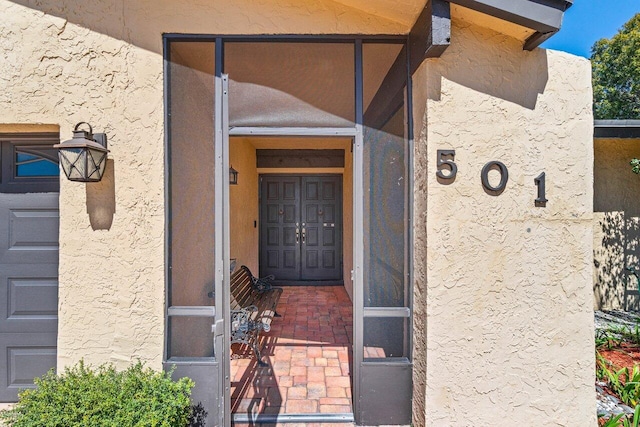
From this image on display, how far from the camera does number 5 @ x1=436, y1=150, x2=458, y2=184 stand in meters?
2.16

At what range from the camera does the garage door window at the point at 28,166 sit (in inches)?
101

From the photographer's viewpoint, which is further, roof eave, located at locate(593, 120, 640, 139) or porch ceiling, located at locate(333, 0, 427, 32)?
roof eave, located at locate(593, 120, 640, 139)

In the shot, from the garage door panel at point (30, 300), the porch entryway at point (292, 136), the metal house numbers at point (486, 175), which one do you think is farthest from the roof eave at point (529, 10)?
the garage door panel at point (30, 300)

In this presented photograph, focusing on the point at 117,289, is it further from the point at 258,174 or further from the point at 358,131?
→ the point at 258,174

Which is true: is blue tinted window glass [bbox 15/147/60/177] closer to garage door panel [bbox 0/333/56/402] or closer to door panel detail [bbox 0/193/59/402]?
door panel detail [bbox 0/193/59/402]

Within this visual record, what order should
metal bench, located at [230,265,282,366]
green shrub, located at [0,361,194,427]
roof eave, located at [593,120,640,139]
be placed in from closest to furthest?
1. green shrub, located at [0,361,194,427]
2. metal bench, located at [230,265,282,366]
3. roof eave, located at [593,120,640,139]

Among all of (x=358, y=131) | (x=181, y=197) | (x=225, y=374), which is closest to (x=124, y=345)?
(x=225, y=374)

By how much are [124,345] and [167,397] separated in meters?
0.68

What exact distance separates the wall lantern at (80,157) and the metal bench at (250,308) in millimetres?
1909

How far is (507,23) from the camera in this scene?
6.82 feet

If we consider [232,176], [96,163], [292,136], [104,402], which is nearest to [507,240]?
[292,136]

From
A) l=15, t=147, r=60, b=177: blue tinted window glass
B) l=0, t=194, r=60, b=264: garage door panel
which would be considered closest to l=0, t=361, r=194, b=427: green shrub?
l=0, t=194, r=60, b=264: garage door panel

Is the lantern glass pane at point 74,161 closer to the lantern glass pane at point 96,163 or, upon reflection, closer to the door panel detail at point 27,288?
the lantern glass pane at point 96,163

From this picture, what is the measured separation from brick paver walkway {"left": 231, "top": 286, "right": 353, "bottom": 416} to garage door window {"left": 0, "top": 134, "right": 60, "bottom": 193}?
2.51 metres
